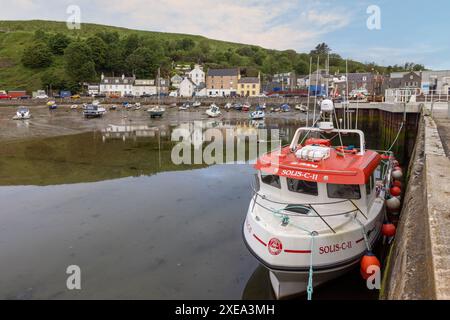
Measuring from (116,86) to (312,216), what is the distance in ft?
366

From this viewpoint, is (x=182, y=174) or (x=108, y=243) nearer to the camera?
(x=108, y=243)

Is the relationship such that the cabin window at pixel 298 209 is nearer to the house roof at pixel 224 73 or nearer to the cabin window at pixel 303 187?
the cabin window at pixel 303 187

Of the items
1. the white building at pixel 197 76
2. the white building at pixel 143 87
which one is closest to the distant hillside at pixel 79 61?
the white building at pixel 143 87

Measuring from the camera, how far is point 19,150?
27.5 meters

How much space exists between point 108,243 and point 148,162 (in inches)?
481

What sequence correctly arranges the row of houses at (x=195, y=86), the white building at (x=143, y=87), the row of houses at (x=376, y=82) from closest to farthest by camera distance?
the row of houses at (x=376, y=82) < the row of houses at (x=195, y=86) < the white building at (x=143, y=87)

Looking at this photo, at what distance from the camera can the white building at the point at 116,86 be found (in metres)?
110

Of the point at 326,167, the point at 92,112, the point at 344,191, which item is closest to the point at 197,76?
the point at 92,112

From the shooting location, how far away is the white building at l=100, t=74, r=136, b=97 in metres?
110

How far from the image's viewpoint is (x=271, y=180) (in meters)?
9.86

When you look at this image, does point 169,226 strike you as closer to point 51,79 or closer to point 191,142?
point 191,142

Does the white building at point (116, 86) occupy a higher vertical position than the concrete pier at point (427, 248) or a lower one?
higher

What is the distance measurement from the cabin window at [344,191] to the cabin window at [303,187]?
13.8 inches
